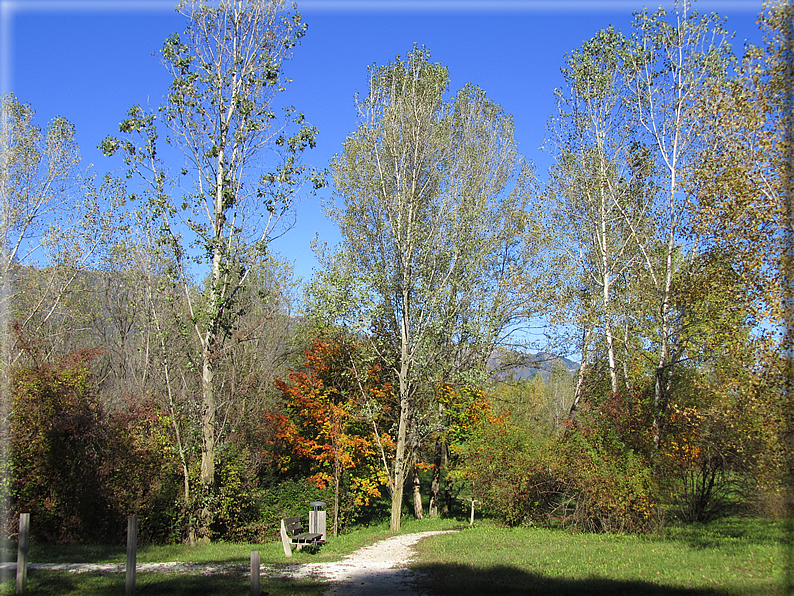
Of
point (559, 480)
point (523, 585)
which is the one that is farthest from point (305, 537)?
point (559, 480)

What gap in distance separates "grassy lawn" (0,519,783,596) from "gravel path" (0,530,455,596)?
0.31m

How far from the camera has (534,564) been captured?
923 cm

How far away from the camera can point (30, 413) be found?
12883mm

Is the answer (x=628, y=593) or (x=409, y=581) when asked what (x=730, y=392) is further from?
(x=409, y=581)

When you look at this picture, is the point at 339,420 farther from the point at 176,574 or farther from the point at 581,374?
the point at 176,574

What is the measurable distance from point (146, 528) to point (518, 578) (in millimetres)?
10323

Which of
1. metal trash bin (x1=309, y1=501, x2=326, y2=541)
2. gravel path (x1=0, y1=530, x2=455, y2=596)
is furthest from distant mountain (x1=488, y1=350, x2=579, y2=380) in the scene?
gravel path (x1=0, y1=530, x2=455, y2=596)

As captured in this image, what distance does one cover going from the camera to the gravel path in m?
7.84

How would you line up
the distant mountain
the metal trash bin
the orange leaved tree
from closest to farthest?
the metal trash bin → the orange leaved tree → the distant mountain

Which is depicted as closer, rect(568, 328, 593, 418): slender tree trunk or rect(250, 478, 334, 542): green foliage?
rect(250, 478, 334, 542): green foliage

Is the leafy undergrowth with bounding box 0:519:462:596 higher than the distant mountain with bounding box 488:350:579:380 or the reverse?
the reverse

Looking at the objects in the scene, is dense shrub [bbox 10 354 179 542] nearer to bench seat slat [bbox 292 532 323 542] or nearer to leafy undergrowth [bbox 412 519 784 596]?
bench seat slat [bbox 292 532 323 542]


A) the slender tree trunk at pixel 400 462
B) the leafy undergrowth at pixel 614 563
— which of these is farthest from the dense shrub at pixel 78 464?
the leafy undergrowth at pixel 614 563

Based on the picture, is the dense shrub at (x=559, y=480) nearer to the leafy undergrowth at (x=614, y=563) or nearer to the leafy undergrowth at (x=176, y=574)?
the leafy undergrowth at (x=614, y=563)
